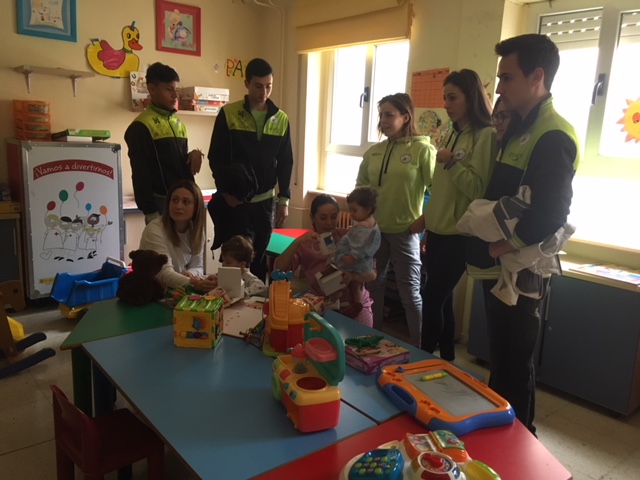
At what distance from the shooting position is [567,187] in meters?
1.44

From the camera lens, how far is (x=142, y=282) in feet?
6.26

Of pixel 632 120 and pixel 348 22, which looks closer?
pixel 632 120

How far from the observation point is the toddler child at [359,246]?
2.23 metres

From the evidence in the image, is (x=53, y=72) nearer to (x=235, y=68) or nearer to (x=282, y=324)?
(x=235, y=68)

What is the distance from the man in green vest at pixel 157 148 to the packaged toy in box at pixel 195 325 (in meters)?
1.15

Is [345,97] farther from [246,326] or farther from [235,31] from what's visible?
[246,326]

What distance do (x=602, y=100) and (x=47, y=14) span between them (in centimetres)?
348

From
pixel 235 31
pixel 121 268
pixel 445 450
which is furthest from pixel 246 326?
pixel 235 31

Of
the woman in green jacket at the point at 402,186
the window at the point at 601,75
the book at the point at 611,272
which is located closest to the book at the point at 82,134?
the woman in green jacket at the point at 402,186

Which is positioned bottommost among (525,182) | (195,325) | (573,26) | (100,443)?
(100,443)

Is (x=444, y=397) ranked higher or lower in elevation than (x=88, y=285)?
higher

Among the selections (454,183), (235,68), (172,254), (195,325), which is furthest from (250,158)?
(235,68)

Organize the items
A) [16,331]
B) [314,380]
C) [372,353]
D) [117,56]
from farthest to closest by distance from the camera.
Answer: [117,56]
[16,331]
[372,353]
[314,380]

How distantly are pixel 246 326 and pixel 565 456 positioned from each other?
137 centimetres
